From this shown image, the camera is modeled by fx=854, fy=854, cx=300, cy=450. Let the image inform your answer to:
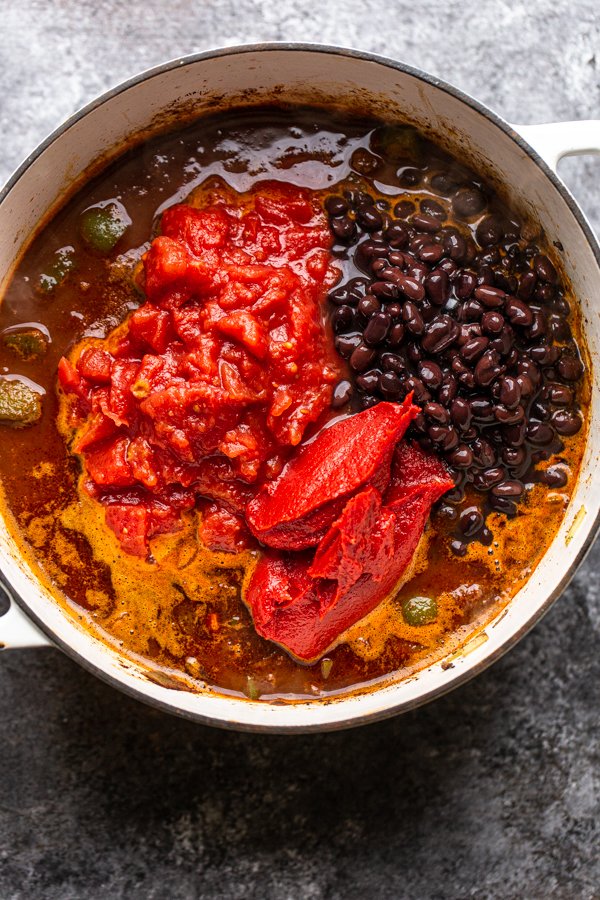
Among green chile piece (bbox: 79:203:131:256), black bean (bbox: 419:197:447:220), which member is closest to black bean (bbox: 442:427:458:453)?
black bean (bbox: 419:197:447:220)

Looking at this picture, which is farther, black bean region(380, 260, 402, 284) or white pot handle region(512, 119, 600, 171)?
black bean region(380, 260, 402, 284)

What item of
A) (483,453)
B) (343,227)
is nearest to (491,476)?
(483,453)

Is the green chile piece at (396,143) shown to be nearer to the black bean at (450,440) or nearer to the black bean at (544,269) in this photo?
the black bean at (544,269)

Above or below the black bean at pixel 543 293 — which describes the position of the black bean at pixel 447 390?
below

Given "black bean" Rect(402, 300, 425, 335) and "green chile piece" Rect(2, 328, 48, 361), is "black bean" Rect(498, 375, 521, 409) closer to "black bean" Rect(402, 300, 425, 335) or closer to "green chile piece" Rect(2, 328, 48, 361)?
"black bean" Rect(402, 300, 425, 335)

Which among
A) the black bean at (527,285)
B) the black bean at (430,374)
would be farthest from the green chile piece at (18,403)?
the black bean at (527,285)

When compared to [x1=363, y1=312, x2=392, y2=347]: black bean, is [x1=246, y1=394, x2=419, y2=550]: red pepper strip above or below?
below

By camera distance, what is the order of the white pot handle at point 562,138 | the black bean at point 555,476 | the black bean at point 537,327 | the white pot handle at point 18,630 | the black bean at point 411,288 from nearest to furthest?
the white pot handle at point 562,138 → the white pot handle at point 18,630 → the black bean at point 411,288 → the black bean at point 537,327 → the black bean at point 555,476

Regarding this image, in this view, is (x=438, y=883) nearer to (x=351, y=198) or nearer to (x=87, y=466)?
(x=87, y=466)
